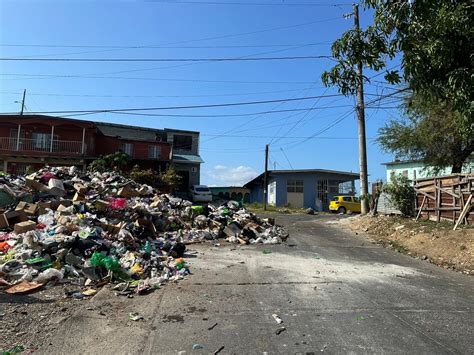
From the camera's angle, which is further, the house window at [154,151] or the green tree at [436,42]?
the house window at [154,151]

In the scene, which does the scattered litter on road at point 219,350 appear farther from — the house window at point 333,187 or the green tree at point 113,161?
the house window at point 333,187

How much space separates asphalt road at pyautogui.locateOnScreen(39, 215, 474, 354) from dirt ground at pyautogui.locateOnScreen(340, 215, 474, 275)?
1.17 m

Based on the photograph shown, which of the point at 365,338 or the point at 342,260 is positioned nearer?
the point at 365,338

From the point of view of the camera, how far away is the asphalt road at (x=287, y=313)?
4.98 m

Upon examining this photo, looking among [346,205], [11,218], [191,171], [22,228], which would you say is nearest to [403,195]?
[22,228]

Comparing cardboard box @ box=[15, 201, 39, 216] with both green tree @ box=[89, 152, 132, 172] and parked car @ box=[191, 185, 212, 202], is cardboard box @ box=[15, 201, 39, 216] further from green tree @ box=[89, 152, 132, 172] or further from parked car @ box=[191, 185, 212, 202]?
parked car @ box=[191, 185, 212, 202]

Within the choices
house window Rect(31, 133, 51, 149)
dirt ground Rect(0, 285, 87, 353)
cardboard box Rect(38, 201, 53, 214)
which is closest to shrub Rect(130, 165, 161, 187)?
house window Rect(31, 133, 51, 149)

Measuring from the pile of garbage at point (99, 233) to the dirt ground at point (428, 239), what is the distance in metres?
3.95

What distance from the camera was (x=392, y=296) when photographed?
7.38m

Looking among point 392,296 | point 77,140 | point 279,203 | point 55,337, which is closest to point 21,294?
point 55,337

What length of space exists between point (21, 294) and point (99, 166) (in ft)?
84.2

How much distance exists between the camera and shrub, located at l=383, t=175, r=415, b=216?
17.6m

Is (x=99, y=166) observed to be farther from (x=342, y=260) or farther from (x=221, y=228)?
(x=342, y=260)

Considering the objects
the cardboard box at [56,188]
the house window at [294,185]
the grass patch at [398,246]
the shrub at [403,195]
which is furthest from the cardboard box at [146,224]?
the house window at [294,185]
